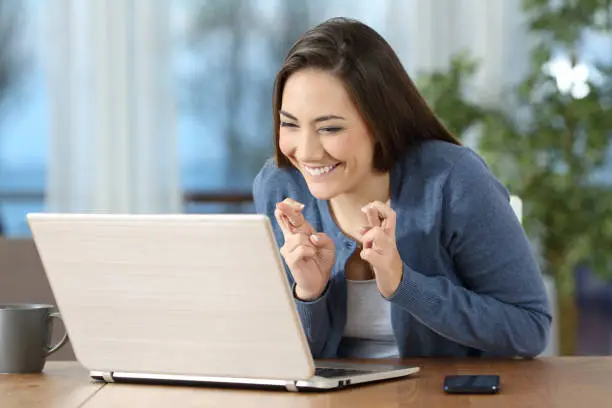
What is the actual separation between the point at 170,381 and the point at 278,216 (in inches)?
13.1

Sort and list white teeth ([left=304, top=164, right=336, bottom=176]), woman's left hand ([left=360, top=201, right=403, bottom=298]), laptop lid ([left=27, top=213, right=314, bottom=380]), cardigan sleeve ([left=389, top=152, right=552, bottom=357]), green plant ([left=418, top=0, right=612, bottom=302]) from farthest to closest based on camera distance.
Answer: green plant ([left=418, top=0, right=612, bottom=302])
white teeth ([left=304, top=164, right=336, bottom=176])
cardigan sleeve ([left=389, top=152, right=552, bottom=357])
woman's left hand ([left=360, top=201, right=403, bottom=298])
laptop lid ([left=27, top=213, right=314, bottom=380])

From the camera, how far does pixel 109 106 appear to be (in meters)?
4.39

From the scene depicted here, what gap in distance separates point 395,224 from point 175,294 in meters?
0.44

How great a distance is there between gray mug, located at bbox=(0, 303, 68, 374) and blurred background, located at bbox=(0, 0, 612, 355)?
2.53m

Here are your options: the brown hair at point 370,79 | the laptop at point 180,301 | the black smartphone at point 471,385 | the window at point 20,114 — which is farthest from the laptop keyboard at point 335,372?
the window at point 20,114

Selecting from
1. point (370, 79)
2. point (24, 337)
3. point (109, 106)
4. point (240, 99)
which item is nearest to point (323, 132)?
point (370, 79)

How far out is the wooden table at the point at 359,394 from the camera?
1374 mm

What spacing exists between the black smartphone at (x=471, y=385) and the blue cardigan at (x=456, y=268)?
0.25 m

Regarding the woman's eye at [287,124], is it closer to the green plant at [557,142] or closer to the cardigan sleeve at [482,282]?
the cardigan sleeve at [482,282]

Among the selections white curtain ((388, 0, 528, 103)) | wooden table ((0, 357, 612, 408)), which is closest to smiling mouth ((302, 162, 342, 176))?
wooden table ((0, 357, 612, 408))

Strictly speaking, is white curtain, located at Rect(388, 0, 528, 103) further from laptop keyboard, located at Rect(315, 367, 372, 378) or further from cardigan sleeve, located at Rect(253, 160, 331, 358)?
laptop keyboard, located at Rect(315, 367, 372, 378)

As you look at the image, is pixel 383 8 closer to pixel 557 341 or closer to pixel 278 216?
pixel 557 341

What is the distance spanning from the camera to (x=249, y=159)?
4.96m

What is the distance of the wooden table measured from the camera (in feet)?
4.51
